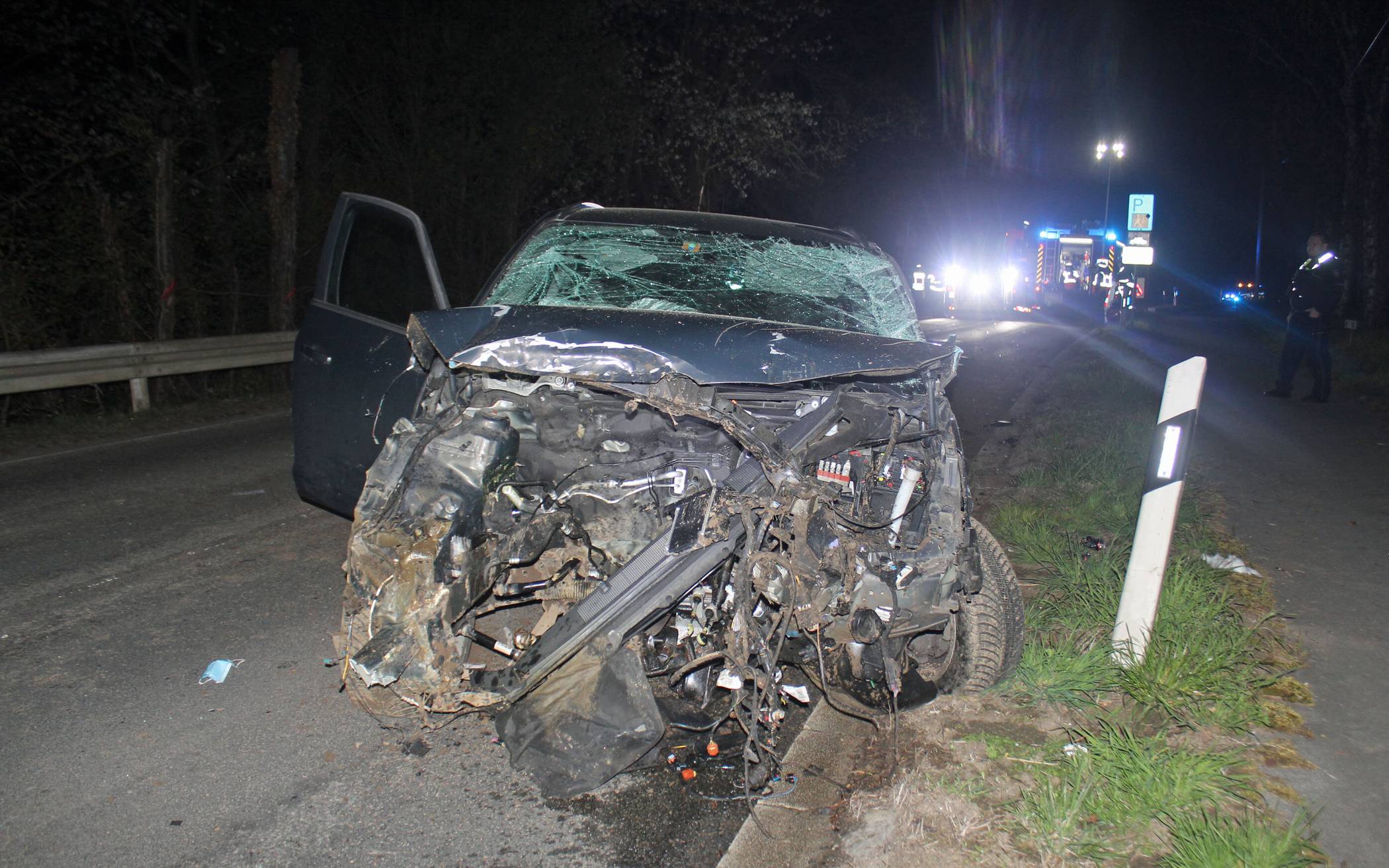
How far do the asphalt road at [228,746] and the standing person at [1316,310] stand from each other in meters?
8.49

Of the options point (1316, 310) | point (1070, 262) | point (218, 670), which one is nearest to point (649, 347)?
point (218, 670)

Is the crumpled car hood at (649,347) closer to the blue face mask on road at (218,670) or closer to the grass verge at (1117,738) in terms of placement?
the grass verge at (1117,738)

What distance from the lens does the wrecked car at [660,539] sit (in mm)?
2863

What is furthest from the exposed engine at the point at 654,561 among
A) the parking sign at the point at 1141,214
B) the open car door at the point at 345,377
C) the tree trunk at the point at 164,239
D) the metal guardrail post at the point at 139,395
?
the parking sign at the point at 1141,214

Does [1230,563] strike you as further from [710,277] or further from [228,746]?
[228,746]

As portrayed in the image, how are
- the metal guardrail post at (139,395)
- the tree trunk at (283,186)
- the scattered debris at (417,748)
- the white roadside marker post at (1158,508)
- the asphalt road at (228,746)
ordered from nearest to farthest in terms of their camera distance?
the asphalt road at (228,746), the scattered debris at (417,748), the white roadside marker post at (1158,508), the metal guardrail post at (139,395), the tree trunk at (283,186)

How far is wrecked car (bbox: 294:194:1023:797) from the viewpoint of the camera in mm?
2863

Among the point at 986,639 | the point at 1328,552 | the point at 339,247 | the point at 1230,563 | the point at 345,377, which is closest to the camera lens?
the point at 986,639

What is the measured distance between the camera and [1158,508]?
3.49 meters

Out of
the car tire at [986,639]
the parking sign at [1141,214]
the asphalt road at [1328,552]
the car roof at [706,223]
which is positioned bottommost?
the asphalt road at [1328,552]

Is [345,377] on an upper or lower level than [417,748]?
upper

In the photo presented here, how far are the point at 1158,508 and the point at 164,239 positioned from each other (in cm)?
1116

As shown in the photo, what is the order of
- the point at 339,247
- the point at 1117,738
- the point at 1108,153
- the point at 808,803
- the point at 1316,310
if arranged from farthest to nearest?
1. the point at 1108,153
2. the point at 1316,310
3. the point at 339,247
4. the point at 1117,738
5. the point at 808,803

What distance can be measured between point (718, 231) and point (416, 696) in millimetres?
3120
